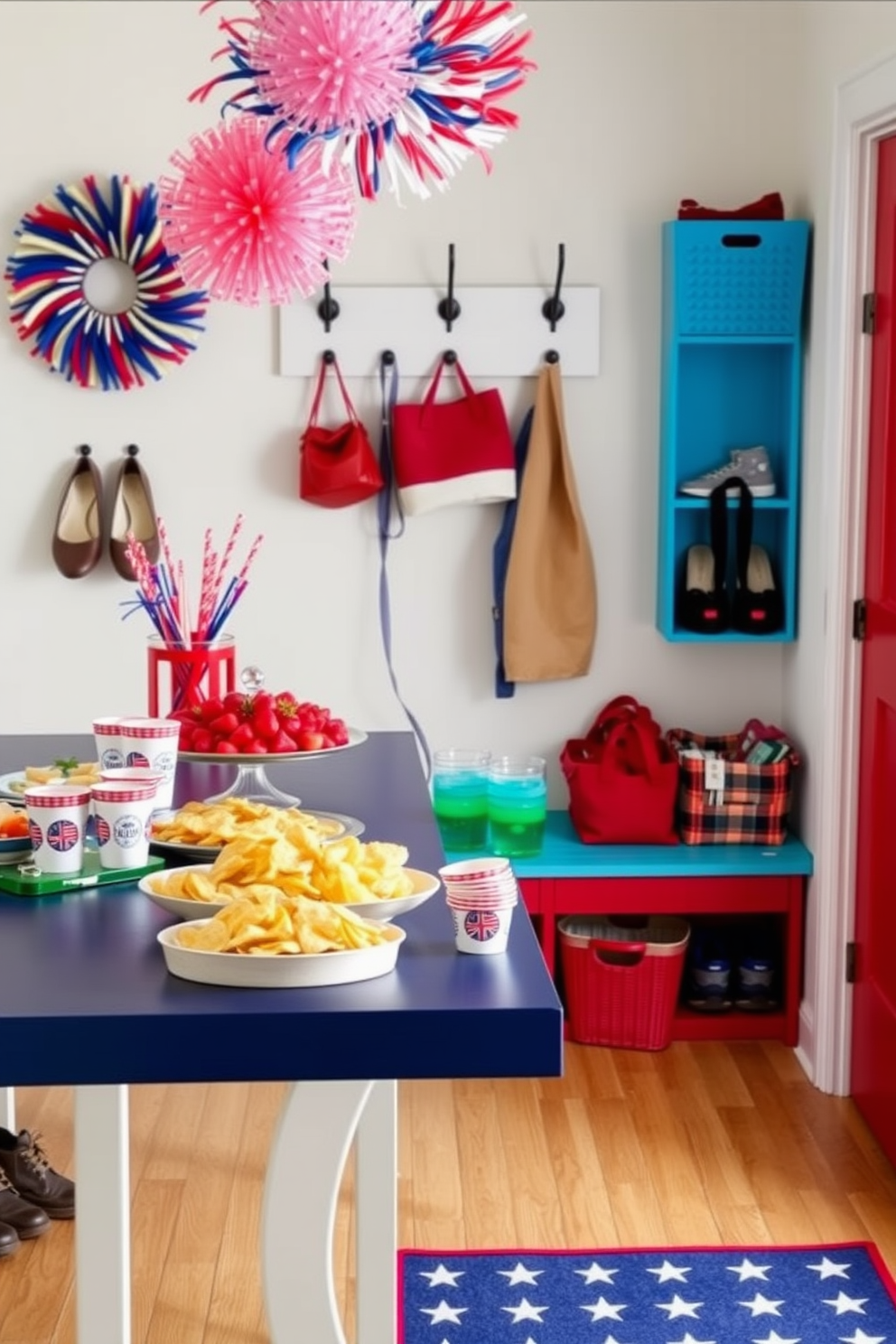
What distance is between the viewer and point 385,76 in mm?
1851

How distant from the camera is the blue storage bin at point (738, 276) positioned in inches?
165

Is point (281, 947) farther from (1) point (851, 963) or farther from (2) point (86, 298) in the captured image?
(2) point (86, 298)

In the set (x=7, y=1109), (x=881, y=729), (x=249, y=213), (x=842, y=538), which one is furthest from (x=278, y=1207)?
(x=842, y=538)

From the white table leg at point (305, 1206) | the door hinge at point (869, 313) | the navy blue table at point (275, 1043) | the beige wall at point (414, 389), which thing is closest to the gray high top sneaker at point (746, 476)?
the beige wall at point (414, 389)

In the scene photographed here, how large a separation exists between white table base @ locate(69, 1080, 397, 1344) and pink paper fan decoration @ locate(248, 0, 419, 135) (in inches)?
41.9

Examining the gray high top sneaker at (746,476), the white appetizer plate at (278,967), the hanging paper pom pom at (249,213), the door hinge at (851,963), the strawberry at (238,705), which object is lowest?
the door hinge at (851,963)

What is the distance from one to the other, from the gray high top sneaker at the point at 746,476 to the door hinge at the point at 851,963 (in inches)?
41.7

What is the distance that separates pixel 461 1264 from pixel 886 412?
6.01ft

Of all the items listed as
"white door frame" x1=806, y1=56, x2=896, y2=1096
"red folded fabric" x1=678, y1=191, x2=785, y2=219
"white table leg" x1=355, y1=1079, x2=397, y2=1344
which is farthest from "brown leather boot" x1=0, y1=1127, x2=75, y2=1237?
"red folded fabric" x1=678, y1=191, x2=785, y2=219

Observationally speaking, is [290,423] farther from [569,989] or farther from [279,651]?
[569,989]

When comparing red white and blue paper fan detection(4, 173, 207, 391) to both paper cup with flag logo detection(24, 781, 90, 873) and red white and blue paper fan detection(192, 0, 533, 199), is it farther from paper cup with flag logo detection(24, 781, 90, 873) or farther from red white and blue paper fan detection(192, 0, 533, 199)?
red white and blue paper fan detection(192, 0, 533, 199)

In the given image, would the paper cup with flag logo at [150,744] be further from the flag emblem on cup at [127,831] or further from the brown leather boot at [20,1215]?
the brown leather boot at [20,1215]

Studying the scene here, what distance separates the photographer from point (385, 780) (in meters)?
3.10

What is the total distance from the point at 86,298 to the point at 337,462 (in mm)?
702
